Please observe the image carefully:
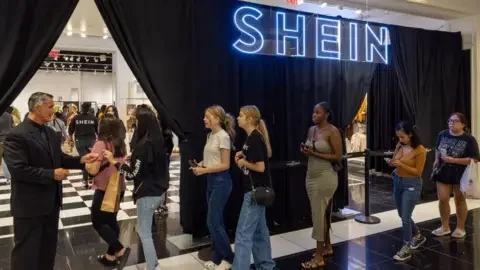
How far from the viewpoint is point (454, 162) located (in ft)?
13.5

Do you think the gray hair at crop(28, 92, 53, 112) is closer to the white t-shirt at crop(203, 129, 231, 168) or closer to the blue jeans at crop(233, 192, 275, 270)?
the white t-shirt at crop(203, 129, 231, 168)

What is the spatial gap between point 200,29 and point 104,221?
2.13 m

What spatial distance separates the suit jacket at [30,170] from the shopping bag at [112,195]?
54 centimetres

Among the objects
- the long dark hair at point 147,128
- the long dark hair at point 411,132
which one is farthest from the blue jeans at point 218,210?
the long dark hair at point 411,132

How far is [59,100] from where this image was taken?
16.1m

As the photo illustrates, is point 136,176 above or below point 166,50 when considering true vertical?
below

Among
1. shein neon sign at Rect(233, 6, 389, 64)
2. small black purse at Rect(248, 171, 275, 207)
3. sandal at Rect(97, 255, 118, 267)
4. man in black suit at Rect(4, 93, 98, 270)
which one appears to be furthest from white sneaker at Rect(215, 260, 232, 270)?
shein neon sign at Rect(233, 6, 389, 64)

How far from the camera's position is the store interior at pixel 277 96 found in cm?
366

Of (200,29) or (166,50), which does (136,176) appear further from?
(200,29)

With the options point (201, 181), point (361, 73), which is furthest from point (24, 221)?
point (361, 73)

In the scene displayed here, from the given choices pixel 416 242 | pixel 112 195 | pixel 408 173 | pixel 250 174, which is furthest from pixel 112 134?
pixel 416 242

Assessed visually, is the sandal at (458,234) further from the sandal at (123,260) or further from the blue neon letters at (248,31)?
the sandal at (123,260)

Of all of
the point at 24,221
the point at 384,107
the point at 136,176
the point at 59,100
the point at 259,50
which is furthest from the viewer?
the point at 59,100

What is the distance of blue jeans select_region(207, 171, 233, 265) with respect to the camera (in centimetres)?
322
